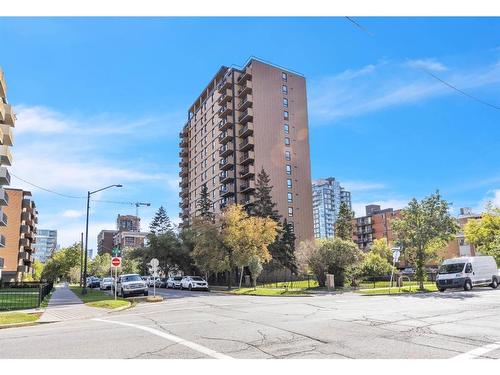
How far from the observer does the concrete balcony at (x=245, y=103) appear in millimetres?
77312

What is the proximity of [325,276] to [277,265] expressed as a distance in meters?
25.6

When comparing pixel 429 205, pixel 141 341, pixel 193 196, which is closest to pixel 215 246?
pixel 429 205

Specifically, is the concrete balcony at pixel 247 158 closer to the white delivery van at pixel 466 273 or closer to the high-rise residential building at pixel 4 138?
the high-rise residential building at pixel 4 138

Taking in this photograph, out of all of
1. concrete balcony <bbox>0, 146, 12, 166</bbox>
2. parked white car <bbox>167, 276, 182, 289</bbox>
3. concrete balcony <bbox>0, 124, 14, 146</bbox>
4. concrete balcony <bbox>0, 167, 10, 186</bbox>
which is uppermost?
concrete balcony <bbox>0, 124, 14, 146</bbox>

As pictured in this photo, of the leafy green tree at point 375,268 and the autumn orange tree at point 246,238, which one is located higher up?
the autumn orange tree at point 246,238

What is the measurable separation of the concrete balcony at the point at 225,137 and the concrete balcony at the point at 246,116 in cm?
304

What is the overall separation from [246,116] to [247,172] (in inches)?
383

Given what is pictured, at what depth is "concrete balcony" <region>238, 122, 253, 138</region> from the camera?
250 feet

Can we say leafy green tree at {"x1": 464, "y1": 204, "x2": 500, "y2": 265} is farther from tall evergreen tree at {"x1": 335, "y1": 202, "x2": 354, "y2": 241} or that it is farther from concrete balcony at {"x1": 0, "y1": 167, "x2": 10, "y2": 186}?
concrete balcony at {"x1": 0, "y1": 167, "x2": 10, "y2": 186}

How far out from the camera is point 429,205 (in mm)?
31703

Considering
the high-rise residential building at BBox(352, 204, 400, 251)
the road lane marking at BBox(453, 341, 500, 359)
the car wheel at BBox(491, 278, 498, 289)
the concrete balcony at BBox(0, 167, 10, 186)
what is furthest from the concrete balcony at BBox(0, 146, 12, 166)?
the high-rise residential building at BBox(352, 204, 400, 251)

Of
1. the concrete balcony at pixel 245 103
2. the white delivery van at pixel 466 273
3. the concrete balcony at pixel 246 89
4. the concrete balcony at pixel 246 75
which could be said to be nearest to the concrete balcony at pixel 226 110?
the concrete balcony at pixel 245 103

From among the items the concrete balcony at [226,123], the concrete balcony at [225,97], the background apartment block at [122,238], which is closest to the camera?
the concrete balcony at [226,123]
